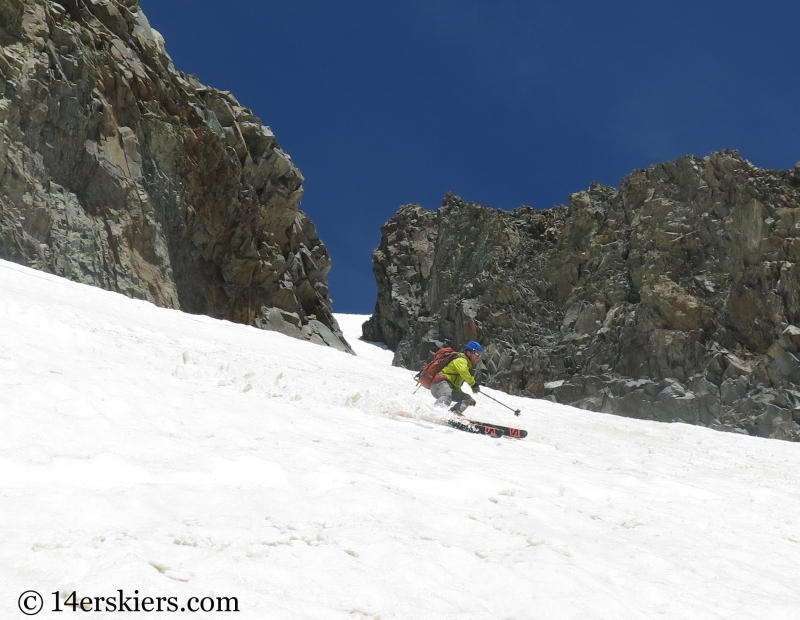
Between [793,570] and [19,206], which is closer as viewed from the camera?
[793,570]

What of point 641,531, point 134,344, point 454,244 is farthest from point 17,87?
point 454,244

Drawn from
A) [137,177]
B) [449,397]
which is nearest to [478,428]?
[449,397]

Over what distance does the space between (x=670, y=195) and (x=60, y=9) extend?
5021 cm

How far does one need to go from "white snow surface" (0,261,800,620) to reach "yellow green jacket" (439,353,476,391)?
7.76 ft

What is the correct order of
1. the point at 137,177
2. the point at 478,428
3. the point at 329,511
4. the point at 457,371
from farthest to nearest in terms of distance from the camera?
the point at 137,177 → the point at 457,371 → the point at 478,428 → the point at 329,511

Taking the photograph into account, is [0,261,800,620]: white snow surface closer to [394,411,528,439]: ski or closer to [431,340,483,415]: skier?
[394,411,528,439]: ski

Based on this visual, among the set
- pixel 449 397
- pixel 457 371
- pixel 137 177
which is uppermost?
pixel 137 177

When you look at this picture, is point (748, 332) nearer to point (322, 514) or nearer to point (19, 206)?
point (19, 206)

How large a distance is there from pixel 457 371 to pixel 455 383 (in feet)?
0.76

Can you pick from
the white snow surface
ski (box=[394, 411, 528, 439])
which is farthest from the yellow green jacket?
the white snow surface

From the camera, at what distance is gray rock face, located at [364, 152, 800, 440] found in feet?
163

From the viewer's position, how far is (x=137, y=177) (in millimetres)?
37344

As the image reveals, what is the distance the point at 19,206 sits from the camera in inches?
1122

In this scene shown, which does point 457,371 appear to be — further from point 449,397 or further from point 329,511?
point 329,511
